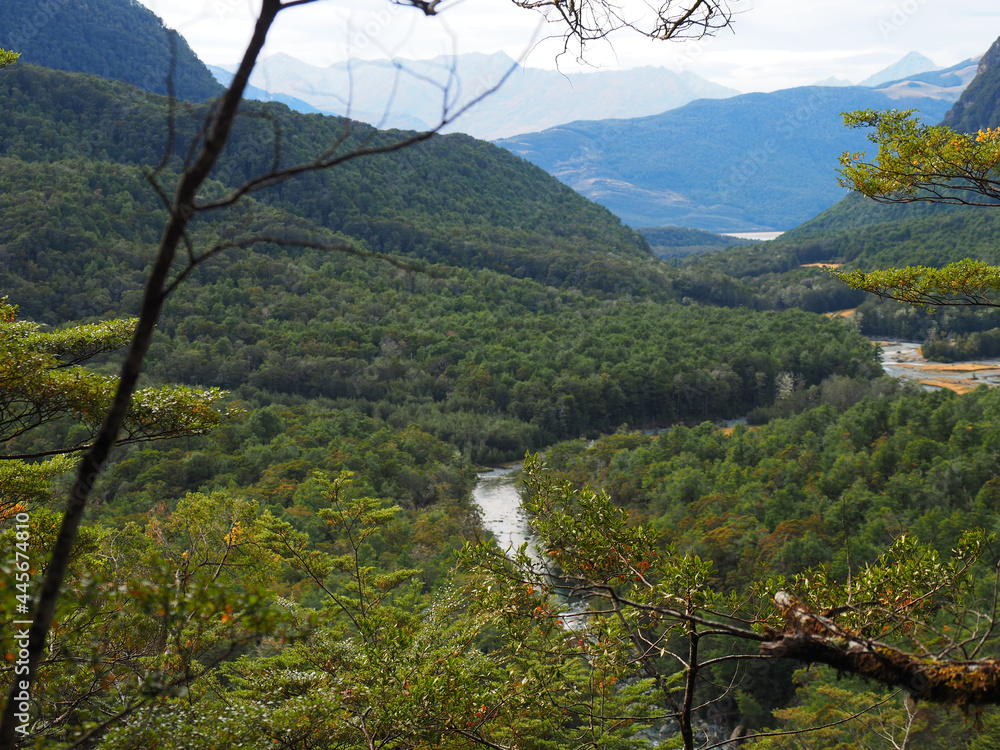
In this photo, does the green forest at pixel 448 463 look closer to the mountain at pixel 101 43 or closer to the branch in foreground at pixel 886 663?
the branch in foreground at pixel 886 663

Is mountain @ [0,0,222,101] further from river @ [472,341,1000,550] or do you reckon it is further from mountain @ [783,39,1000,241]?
mountain @ [783,39,1000,241]

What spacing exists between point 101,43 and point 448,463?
9449 cm

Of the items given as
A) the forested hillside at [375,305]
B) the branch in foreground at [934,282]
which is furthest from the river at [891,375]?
the branch in foreground at [934,282]

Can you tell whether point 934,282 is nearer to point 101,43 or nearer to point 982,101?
point 982,101

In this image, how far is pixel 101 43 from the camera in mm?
90938

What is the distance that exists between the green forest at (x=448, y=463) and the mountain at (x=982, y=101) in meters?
1.42

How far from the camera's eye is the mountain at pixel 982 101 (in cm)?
8016

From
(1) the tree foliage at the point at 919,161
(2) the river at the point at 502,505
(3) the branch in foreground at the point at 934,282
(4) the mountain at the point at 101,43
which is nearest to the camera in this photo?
(1) the tree foliage at the point at 919,161

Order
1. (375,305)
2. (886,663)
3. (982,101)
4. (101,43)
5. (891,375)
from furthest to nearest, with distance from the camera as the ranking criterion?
(101,43)
(982,101)
(375,305)
(891,375)
(886,663)

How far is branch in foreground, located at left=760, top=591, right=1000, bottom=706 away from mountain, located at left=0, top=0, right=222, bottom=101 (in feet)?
326

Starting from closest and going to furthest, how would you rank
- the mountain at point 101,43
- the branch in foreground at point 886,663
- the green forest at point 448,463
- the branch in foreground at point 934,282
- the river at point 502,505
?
the branch in foreground at point 886,663 → the green forest at point 448,463 → the branch in foreground at point 934,282 → the river at point 502,505 → the mountain at point 101,43

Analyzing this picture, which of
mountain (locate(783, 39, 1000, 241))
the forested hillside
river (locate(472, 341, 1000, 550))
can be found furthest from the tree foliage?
mountain (locate(783, 39, 1000, 241))

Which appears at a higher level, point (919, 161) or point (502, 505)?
point (919, 161)

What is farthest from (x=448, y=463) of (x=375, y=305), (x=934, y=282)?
(x=934, y=282)
